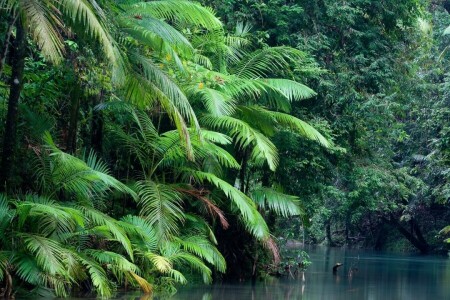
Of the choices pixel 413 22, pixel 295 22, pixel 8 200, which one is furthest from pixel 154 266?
pixel 413 22

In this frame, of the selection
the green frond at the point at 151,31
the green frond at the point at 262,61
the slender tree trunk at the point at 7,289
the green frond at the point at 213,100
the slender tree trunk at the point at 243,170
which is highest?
the green frond at the point at 262,61

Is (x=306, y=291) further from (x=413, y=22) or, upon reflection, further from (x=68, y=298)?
(x=413, y=22)

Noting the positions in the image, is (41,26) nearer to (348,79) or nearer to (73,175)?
(73,175)

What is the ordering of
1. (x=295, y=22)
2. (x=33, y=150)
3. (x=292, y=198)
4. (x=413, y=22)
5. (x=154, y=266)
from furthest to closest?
(x=413, y=22)
(x=295, y=22)
(x=292, y=198)
(x=154, y=266)
(x=33, y=150)

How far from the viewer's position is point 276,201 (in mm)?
16234

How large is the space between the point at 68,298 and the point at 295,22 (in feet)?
34.7

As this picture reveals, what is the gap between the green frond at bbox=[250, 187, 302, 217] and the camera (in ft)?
53.2

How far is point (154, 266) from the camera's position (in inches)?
487

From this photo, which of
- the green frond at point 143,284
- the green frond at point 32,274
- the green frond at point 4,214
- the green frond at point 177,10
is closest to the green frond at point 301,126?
the green frond at point 177,10

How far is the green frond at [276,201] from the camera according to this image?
639 inches

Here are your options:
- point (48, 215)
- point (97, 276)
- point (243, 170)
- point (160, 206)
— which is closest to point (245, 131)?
point (160, 206)

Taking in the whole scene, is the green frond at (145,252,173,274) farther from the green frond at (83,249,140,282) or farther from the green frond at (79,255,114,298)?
the green frond at (79,255,114,298)

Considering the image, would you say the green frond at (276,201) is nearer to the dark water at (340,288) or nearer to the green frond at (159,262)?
the dark water at (340,288)

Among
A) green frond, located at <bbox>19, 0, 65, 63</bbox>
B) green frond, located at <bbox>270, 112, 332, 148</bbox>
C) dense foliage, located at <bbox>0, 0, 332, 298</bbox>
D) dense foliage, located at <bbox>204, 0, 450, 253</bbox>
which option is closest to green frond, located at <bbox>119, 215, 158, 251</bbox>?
dense foliage, located at <bbox>0, 0, 332, 298</bbox>
